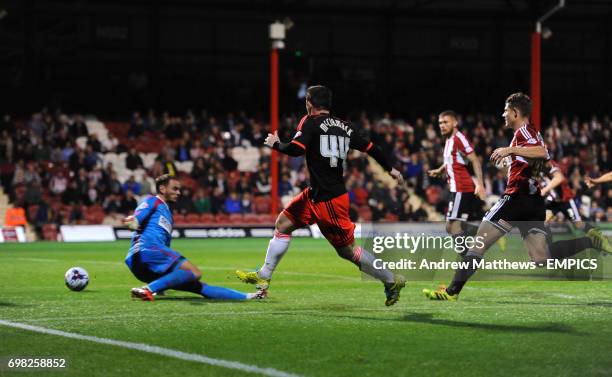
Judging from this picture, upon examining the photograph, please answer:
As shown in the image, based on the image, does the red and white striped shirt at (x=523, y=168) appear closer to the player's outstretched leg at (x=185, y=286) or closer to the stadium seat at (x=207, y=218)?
the player's outstretched leg at (x=185, y=286)

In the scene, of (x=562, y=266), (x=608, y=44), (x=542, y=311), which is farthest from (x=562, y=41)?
(x=542, y=311)

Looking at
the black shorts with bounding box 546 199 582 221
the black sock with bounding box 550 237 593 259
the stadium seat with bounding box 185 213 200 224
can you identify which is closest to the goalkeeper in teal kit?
the black sock with bounding box 550 237 593 259

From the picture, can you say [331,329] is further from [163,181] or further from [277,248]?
[163,181]

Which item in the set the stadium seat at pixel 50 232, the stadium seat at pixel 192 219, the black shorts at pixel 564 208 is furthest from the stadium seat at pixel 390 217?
the black shorts at pixel 564 208

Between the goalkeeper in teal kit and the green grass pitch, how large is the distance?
21 cm

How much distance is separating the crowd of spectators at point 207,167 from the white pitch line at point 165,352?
20329 millimetres

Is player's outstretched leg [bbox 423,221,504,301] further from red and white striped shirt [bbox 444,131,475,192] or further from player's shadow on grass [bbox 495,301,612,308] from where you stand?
red and white striped shirt [bbox 444,131,475,192]

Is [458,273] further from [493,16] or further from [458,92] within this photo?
[493,16]

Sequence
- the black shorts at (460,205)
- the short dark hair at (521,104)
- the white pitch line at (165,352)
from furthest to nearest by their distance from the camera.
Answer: the black shorts at (460,205) < the short dark hair at (521,104) < the white pitch line at (165,352)

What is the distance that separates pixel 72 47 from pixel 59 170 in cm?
1168

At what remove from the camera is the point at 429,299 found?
1184 centimetres

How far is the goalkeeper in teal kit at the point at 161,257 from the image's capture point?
11.8 meters

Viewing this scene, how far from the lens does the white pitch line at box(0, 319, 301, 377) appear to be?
7.15 m

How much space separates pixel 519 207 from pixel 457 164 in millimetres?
4131
